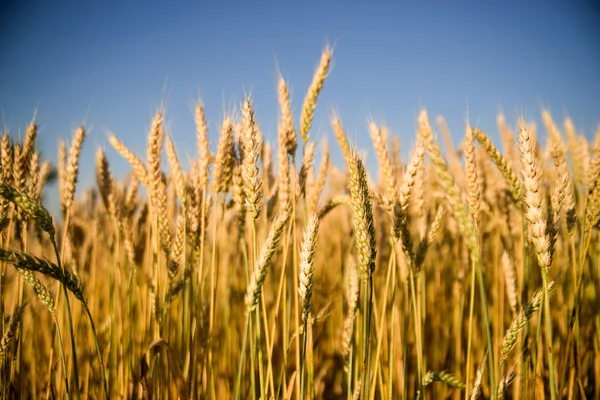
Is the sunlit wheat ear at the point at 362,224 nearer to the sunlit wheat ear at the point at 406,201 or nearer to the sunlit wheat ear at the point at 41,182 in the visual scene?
the sunlit wheat ear at the point at 406,201

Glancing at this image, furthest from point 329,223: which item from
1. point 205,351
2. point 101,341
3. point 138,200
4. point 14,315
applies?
point 14,315

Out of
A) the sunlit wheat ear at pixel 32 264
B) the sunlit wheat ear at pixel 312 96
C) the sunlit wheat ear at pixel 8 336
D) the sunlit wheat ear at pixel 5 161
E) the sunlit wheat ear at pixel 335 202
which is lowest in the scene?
the sunlit wheat ear at pixel 8 336

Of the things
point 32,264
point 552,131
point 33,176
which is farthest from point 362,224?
point 552,131

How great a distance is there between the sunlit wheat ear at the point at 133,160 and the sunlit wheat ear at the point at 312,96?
0.76 m

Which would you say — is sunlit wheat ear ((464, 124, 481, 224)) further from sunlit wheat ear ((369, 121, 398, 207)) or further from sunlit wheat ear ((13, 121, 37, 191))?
sunlit wheat ear ((13, 121, 37, 191))

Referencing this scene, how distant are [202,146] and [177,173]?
17 cm

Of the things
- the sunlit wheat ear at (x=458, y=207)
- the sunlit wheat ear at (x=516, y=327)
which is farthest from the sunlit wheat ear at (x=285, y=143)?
the sunlit wheat ear at (x=516, y=327)

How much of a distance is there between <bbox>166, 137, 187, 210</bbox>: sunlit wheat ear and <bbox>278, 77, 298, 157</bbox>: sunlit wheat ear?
0.47 metres

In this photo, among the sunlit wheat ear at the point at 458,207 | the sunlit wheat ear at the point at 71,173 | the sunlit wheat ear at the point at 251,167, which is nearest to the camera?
the sunlit wheat ear at the point at 458,207

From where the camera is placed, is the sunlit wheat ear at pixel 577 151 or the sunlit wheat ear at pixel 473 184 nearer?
the sunlit wheat ear at pixel 473 184

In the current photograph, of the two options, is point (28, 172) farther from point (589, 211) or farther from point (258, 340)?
point (589, 211)

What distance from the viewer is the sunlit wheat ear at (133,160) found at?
5.58ft

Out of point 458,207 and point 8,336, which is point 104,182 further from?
point 458,207

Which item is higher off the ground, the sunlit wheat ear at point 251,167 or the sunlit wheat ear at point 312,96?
the sunlit wheat ear at point 312,96
